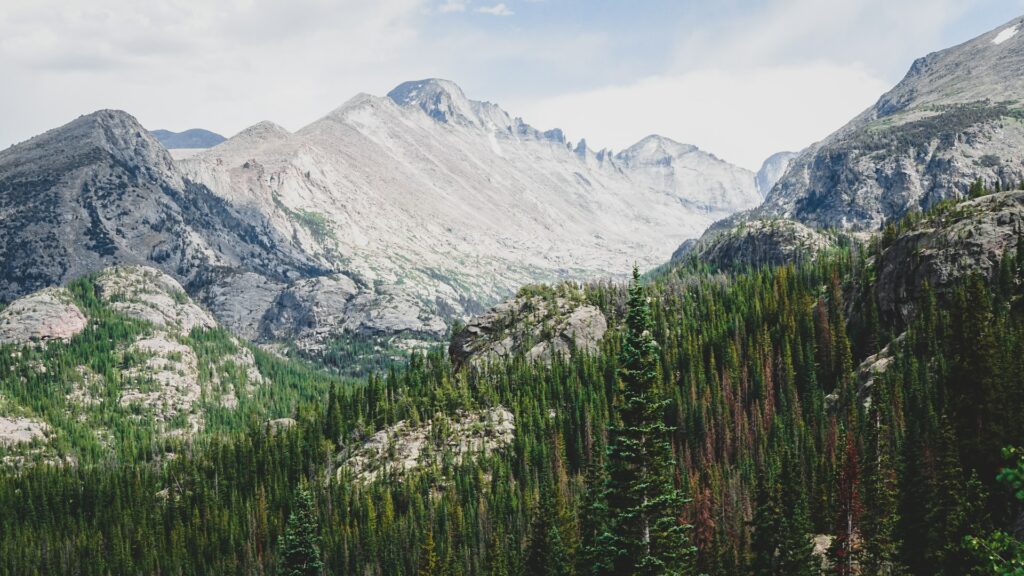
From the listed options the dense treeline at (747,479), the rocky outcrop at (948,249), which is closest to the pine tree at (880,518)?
the dense treeline at (747,479)

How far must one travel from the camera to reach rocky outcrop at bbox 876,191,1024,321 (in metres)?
154

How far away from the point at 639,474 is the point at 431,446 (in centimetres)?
16140

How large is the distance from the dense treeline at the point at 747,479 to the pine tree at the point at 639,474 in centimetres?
3328

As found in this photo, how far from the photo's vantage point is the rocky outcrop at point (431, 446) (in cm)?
18550

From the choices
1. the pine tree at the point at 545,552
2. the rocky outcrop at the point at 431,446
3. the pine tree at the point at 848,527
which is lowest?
the rocky outcrop at the point at 431,446

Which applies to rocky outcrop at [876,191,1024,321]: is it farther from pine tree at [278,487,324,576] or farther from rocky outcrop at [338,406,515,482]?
pine tree at [278,487,324,576]

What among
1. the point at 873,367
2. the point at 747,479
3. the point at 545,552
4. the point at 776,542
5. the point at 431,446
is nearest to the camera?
the point at 545,552

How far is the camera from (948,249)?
15900 centimetres

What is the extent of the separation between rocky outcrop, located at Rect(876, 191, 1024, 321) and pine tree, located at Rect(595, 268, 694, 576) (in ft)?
450

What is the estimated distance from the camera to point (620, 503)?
3459 cm

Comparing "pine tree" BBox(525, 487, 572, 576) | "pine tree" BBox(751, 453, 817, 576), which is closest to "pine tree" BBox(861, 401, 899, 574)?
"pine tree" BBox(751, 453, 817, 576)

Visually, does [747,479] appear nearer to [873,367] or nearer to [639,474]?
[873,367]

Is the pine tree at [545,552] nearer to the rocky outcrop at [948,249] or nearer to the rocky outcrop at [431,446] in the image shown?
the rocky outcrop at [431,446]

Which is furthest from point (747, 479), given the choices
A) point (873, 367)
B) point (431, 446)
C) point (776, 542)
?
point (431, 446)
